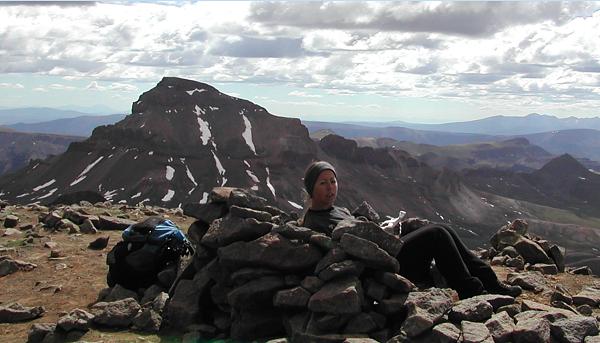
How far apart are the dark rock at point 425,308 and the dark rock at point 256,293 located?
274 centimetres

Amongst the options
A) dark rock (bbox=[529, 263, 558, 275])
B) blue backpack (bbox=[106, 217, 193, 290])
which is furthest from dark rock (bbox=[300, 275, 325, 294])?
dark rock (bbox=[529, 263, 558, 275])

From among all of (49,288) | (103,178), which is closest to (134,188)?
(103,178)

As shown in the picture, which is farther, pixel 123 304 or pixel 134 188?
pixel 134 188

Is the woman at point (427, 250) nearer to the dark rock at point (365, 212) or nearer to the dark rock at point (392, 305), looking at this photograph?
the dark rock at point (365, 212)

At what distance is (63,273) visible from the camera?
16.5 metres

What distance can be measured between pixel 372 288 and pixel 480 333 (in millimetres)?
2265

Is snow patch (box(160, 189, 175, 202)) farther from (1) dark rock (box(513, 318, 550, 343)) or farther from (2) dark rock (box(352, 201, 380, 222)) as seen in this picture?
(1) dark rock (box(513, 318, 550, 343))

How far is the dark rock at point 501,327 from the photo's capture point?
911cm

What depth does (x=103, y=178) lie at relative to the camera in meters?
196

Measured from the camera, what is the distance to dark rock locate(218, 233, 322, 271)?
1130 centimetres

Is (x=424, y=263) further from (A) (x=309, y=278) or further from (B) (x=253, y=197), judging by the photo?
(B) (x=253, y=197)

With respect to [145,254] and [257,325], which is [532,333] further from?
[145,254]

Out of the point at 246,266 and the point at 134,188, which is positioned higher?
the point at 246,266

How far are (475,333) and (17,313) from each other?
406 inches
